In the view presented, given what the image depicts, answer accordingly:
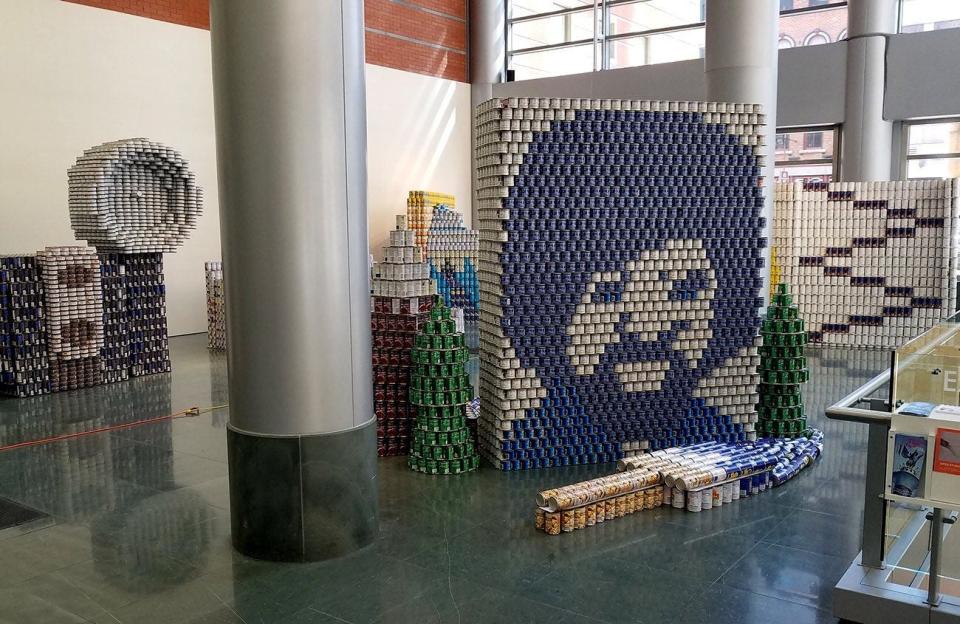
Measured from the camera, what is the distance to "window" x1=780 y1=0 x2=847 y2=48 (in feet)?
68.8

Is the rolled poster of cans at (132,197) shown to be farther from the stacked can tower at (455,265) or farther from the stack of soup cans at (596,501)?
the stack of soup cans at (596,501)

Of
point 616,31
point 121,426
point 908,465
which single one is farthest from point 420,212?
point 908,465

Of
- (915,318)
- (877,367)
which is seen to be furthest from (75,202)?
(915,318)

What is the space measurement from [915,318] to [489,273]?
1122 cm

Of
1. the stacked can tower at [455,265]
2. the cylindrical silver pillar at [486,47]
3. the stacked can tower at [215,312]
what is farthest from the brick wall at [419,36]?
the stacked can tower at [215,312]

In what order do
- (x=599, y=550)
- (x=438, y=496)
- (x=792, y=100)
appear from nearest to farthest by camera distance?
1. (x=599, y=550)
2. (x=438, y=496)
3. (x=792, y=100)

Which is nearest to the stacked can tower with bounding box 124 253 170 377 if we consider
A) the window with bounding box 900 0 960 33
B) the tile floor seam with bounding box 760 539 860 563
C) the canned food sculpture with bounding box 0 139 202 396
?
the canned food sculpture with bounding box 0 139 202 396

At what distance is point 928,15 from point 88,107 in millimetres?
19378

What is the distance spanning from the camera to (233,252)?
6.18 meters

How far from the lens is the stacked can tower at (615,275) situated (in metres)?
8.48

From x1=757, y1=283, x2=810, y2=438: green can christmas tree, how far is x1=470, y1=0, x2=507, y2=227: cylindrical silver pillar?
763 inches

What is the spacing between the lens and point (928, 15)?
64.6ft

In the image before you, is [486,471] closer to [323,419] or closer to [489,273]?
[489,273]

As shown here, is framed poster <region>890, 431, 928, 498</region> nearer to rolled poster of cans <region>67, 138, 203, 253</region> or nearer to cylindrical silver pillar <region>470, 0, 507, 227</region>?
rolled poster of cans <region>67, 138, 203, 253</region>
